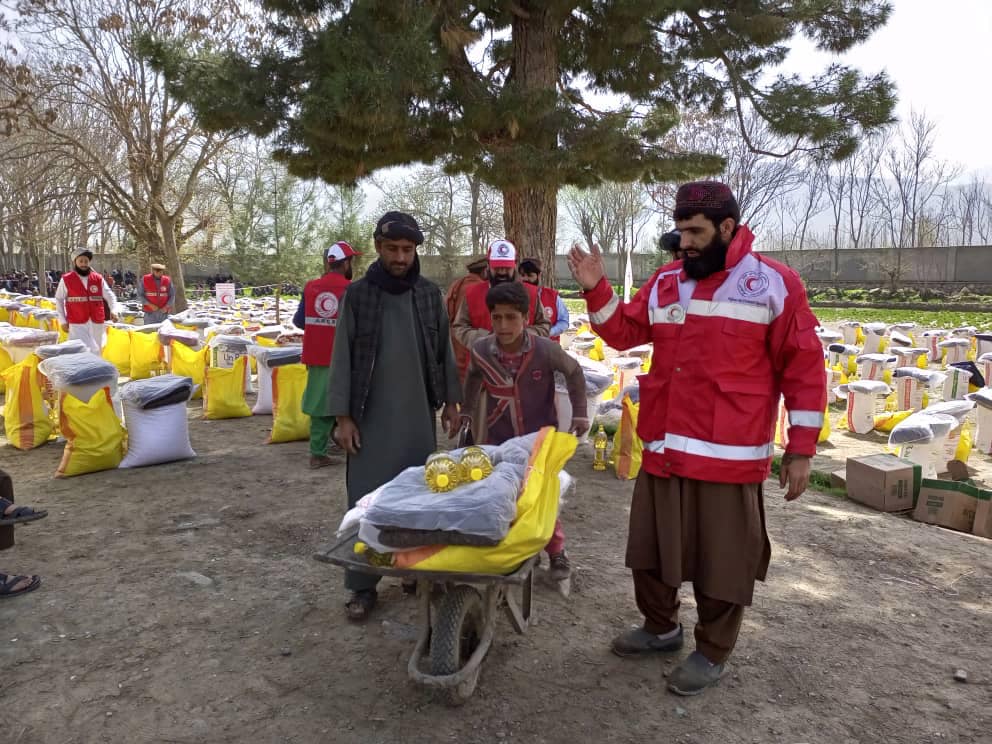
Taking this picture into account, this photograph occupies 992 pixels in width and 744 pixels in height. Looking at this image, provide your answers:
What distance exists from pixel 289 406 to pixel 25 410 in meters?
2.11

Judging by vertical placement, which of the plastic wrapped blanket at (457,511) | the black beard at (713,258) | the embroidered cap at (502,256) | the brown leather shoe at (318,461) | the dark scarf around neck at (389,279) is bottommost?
the brown leather shoe at (318,461)

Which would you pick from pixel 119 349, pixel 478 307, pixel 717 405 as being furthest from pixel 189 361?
pixel 717 405

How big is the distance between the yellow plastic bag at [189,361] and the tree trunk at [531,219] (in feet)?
11.9

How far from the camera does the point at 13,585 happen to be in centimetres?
338

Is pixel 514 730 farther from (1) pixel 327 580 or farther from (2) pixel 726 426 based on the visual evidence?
(1) pixel 327 580

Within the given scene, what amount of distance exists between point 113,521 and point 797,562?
3902mm

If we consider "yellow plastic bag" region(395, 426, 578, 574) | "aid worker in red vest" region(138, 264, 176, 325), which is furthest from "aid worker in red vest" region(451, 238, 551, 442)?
"aid worker in red vest" region(138, 264, 176, 325)

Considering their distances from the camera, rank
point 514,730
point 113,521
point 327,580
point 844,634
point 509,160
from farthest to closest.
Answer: point 509,160 → point 113,521 → point 327,580 → point 844,634 → point 514,730

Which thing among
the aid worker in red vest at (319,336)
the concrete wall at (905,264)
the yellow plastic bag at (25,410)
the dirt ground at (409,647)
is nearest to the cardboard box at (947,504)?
the dirt ground at (409,647)

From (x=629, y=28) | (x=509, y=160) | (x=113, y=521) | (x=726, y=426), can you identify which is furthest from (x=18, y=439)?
(x=629, y=28)

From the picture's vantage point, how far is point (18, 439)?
6055mm

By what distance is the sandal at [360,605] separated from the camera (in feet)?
10.3

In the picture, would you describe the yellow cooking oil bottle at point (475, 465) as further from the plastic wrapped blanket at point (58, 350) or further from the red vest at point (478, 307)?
the plastic wrapped blanket at point (58, 350)

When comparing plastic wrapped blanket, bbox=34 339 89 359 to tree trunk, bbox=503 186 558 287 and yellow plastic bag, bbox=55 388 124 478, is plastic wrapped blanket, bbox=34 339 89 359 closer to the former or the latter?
yellow plastic bag, bbox=55 388 124 478
